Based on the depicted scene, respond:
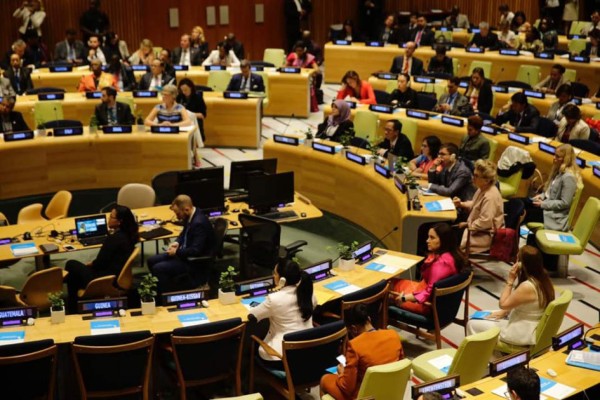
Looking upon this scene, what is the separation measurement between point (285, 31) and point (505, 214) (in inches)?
515

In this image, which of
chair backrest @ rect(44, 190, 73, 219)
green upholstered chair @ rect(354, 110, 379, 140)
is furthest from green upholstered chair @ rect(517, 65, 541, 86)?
chair backrest @ rect(44, 190, 73, 219)

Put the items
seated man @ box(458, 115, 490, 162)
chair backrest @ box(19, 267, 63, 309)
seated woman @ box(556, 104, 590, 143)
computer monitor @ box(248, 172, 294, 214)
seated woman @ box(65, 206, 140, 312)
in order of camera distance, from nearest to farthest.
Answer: chair backrest @ box(19, 267, 63, 309) → seated woman @ box(65, 206, 140, 312) → computer monitor @ box(248, 172, 294, 214) → seated man @ box(458, 115, 490, 162) → seated woman @ box(556, 104, 590, 143)

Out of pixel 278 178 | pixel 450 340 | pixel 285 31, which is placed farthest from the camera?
pixel 285 31

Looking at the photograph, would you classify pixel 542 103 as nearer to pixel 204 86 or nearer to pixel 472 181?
pixel 472 181

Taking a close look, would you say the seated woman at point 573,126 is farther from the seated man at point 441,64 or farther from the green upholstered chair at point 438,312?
the green upholstered chair at point 438,312

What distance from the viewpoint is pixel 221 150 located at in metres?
14.1

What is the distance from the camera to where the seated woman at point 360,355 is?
6074mm

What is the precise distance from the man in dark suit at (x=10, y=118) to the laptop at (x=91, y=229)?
3864 millimetres

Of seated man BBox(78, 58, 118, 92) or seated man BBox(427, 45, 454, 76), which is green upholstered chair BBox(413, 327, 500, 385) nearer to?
seated man BBox(78, 58, 118, 92)

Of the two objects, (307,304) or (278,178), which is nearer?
(307,304)

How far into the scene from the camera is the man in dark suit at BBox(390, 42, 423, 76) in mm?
15773

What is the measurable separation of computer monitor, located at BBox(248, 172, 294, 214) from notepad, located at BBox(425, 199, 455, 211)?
157 centimetres

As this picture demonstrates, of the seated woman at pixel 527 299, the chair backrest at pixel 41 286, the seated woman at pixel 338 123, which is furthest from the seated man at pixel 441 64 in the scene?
the chair backrest at pixel 41 286

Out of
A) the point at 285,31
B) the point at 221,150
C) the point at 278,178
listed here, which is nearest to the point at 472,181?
the point at 278,178
